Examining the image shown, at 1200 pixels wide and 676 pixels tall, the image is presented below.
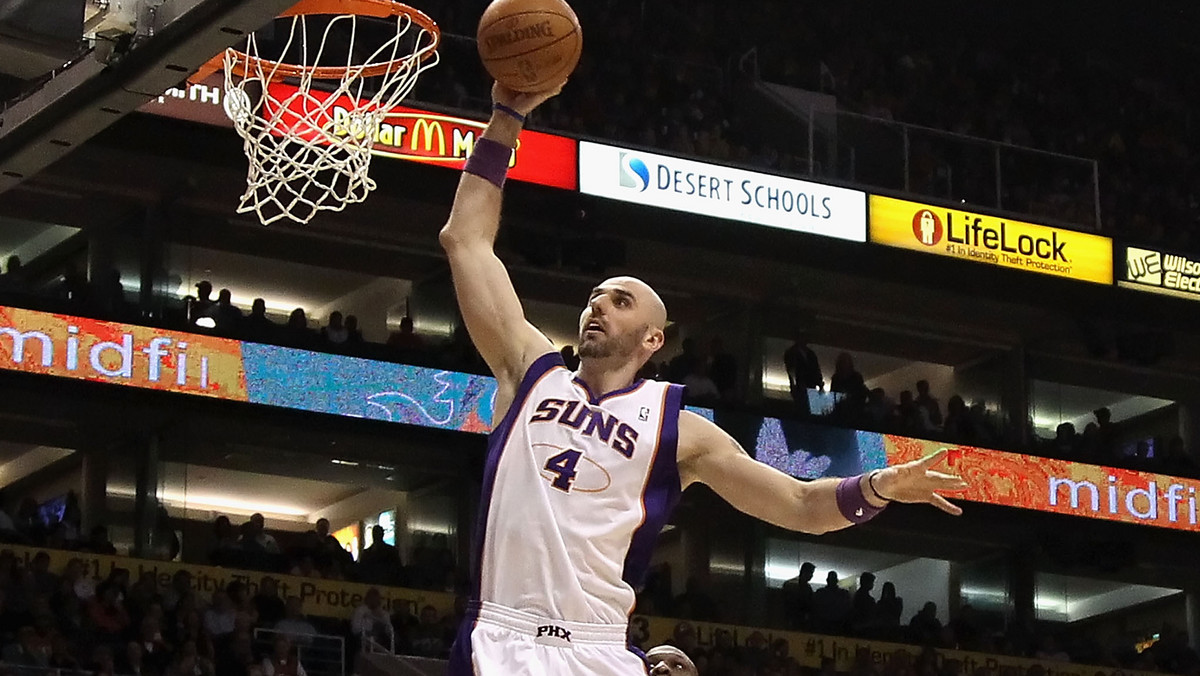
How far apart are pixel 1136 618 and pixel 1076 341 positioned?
14.5ft

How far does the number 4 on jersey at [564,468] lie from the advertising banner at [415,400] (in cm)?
1177

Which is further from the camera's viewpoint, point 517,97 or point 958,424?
point 958,424

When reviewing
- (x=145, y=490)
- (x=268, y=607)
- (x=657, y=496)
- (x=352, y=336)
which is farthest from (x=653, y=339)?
(x=145, y=490)

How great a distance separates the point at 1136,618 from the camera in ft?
96.6

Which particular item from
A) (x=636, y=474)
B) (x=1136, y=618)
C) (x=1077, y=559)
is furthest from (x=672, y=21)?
(x=636, y=474)

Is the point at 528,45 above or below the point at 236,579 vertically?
above

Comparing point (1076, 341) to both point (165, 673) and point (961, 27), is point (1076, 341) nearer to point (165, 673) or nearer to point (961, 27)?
point (961, 27)

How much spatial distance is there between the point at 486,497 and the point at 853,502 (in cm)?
100

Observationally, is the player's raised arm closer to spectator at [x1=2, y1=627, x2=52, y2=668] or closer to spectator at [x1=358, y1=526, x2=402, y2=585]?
spectator at [x1=2, y1=627, x2=52, y2=668]

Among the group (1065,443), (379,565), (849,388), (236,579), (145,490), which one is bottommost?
(236,579)

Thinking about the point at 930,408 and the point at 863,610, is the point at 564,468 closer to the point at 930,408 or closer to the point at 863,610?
the point at 863,610

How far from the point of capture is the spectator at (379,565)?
2072 cm

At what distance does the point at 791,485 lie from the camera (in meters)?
5.59

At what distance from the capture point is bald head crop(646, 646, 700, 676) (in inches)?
274
